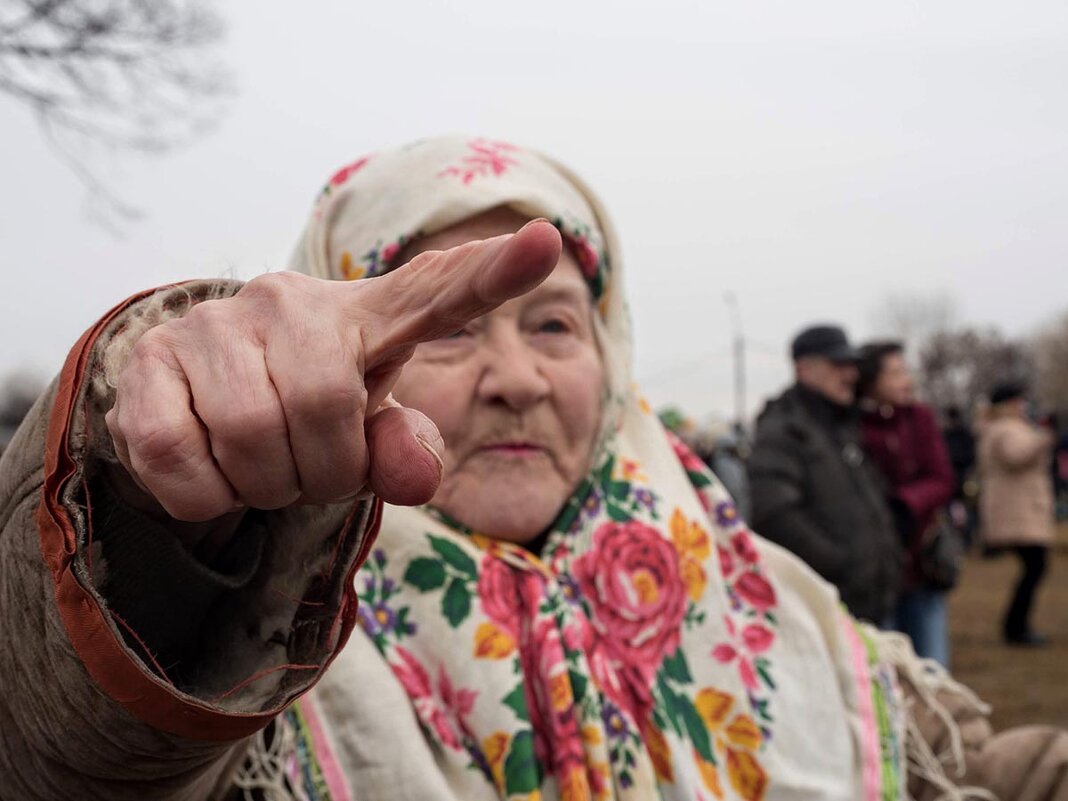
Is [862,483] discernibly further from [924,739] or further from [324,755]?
[324,755]

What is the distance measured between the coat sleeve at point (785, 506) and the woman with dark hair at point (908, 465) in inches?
30.8

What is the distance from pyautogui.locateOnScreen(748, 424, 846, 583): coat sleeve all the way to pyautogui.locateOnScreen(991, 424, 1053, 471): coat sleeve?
3.76 meters

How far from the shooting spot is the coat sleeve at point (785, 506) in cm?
385

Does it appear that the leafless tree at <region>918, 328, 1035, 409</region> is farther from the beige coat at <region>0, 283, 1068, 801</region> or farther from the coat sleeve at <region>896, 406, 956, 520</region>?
the beige coat at <region>0, 283, 1068, 801</region>

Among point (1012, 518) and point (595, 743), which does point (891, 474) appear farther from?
point (595, 743)

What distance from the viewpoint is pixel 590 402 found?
1.68 m

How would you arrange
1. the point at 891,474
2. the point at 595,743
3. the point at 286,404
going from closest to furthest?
the point at 286,404
the point at 595,743
the point at 891,474

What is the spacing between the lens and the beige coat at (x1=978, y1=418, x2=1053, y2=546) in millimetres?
6957

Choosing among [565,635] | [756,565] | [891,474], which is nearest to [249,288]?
[565,635]

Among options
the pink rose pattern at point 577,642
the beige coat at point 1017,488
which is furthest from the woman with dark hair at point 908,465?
the pink rose pattern at point 577,642

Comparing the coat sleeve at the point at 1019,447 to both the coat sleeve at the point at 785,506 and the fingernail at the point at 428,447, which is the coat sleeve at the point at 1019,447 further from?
the fingernail at the point at 428,447

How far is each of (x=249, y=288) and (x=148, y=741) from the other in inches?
17.0

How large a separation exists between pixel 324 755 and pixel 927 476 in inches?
153

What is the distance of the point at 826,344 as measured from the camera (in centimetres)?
426
